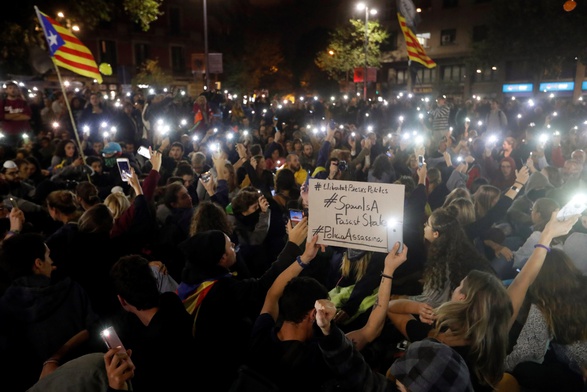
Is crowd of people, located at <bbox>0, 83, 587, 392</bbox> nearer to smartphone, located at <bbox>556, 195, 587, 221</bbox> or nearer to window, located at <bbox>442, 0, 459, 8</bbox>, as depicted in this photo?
smartphone, located at <bbox>556, 195, 587, 221</bbox>

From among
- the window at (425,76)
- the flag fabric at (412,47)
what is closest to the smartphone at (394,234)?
the flag fabric at (412,47)

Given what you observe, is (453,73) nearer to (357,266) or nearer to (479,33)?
(479,33)

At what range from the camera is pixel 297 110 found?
18.9m

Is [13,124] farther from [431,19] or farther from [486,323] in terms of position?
[431,19]

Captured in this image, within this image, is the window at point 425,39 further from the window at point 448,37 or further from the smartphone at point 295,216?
the smartphone at point 295,216

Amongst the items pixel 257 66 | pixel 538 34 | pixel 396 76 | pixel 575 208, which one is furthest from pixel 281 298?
pixel 396 76

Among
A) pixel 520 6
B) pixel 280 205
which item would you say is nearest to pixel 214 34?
pixel 520 6

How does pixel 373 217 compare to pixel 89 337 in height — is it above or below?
above

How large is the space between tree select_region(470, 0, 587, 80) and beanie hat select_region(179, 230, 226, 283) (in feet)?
122

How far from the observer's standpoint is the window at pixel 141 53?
164 feet

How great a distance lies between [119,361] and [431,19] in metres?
54.4

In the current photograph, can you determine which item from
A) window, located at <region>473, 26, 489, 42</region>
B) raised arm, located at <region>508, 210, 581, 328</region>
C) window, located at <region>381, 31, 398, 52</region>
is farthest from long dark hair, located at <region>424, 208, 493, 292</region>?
window, located at <region>381, 31, 398, 52</region>

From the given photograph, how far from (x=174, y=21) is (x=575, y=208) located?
54831 millimetres

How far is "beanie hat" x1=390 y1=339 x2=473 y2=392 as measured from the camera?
7.06 feet
